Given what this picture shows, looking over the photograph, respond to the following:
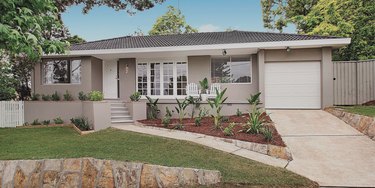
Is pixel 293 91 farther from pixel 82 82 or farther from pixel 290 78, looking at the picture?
pixel 82 82

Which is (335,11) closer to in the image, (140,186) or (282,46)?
(282,46)

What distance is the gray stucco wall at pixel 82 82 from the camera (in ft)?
50.1

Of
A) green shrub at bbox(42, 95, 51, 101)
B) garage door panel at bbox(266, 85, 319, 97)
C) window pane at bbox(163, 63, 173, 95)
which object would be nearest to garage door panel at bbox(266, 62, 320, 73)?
garage door panel at bbox(266, 85, 319, 97)

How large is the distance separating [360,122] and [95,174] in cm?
836

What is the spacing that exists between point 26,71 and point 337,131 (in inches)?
679

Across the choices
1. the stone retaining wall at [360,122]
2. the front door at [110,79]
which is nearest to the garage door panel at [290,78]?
the stone retaining wall at [360,122]

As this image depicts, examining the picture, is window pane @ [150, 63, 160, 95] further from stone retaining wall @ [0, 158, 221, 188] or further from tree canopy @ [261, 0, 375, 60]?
tree canopy @ [261, 0, 375, 60]

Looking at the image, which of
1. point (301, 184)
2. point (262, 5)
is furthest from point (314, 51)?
point (262, 5)

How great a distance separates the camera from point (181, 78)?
52.1 feet

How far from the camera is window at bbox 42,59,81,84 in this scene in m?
15.8

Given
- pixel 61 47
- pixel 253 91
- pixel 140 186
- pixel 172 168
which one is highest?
pixel 61 47

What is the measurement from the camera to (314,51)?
13.9 metres

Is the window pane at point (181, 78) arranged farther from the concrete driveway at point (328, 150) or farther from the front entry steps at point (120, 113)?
the concrete driveway at point (328, 150)

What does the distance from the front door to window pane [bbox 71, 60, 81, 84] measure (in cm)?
140
